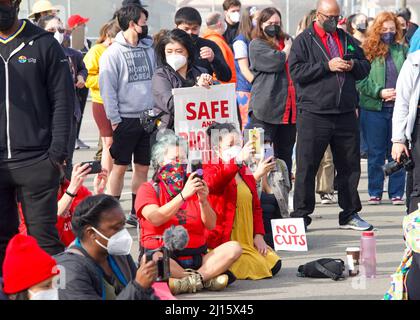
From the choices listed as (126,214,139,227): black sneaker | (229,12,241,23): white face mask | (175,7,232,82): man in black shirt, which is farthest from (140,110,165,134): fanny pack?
(229,12,241,23): white face mask

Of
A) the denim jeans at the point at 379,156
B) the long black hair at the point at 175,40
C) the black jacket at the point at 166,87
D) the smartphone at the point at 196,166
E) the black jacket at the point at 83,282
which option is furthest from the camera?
the denim jeans at the point at 379,156

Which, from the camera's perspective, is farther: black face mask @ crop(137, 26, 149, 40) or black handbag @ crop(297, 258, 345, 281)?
black face mask @ crop(137, 26, 149, 40)

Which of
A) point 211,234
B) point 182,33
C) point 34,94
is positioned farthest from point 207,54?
point 34,94

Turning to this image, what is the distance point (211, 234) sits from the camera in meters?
8.54

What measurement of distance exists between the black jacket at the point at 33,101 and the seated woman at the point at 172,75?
81.0 inches

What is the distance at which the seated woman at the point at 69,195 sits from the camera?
7.30 m

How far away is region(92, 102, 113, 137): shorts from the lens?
36.7 ft

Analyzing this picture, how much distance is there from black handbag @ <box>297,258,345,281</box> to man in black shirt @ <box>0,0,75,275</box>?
2150mm

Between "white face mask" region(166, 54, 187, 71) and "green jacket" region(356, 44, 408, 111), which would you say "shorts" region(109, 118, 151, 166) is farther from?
"green jacket" region(356, 44, 408, 111)

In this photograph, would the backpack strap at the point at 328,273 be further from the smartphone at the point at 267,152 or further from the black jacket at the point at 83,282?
the black jacket at the point at 83,282

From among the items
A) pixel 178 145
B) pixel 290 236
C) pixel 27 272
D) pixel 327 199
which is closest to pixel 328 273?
pixel 290 236

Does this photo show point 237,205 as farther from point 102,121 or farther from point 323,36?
point 102,121

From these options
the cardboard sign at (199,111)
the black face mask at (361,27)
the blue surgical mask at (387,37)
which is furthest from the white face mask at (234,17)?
the cardboard sign at (199,111)
